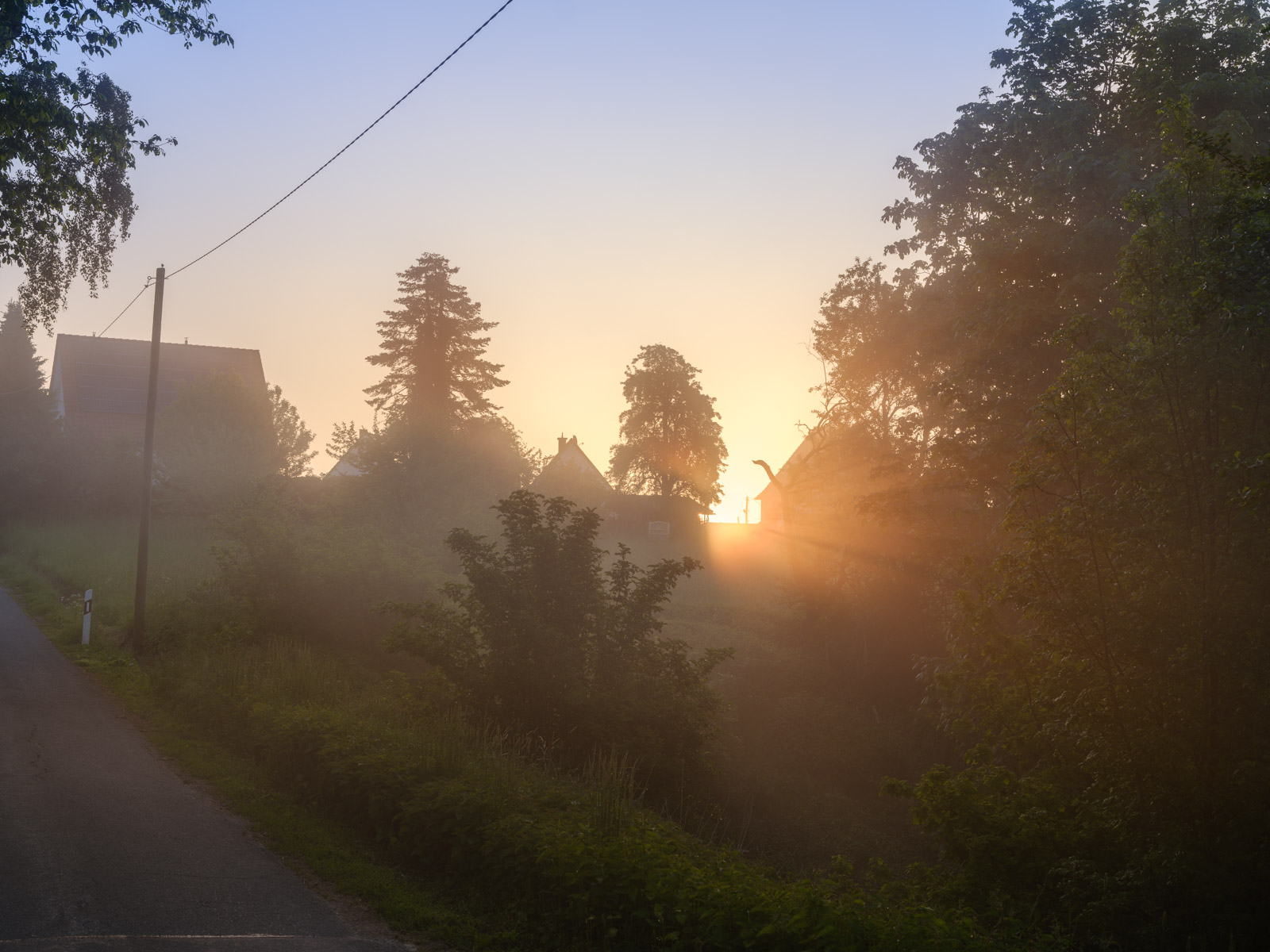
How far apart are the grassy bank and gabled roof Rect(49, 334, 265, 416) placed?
5284 centimetres

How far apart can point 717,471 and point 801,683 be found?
45.7 meters

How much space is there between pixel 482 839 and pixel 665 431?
66080 millimetres

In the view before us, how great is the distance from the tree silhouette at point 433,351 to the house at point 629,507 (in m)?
Answer: 6.12

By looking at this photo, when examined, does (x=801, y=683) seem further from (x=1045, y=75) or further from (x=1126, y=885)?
(x=1126, y=885)

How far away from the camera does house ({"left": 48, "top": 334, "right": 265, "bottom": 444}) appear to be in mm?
65312

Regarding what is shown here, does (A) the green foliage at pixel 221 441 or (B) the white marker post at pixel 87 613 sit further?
(A) the green foliage at pixel 221 441

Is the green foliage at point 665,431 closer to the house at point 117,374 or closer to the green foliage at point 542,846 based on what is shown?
the house at point 117,374

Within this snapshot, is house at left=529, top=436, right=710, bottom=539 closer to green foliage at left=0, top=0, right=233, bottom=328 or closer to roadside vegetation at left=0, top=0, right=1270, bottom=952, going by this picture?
roadside vegetation at left=0, top=0, right=1270, bottom=952

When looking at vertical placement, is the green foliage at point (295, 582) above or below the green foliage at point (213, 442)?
below

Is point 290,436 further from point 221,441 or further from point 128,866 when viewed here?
point 128,866

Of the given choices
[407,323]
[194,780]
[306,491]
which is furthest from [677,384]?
[194,780]

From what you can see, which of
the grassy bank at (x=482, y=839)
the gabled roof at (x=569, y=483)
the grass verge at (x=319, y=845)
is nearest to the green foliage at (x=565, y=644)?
the grassy bank at (x=482, y=839)

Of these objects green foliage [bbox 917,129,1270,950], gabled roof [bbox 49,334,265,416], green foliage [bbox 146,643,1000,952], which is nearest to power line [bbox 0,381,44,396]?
gabled roof [bbox 49,334,265,416]

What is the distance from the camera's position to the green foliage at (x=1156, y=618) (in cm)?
873
